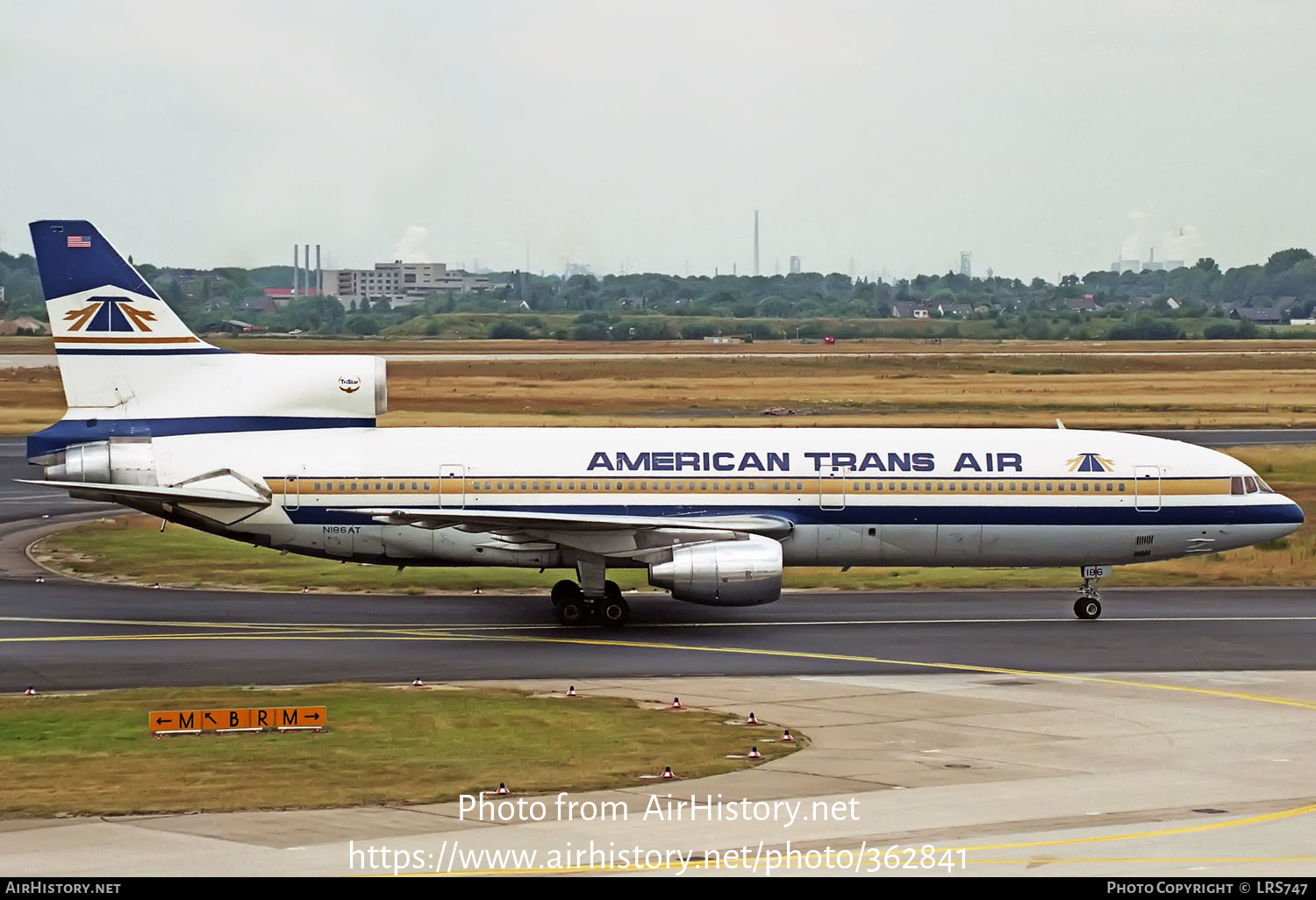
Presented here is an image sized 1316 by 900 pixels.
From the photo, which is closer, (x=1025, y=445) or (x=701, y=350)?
(x=1025, y=445)

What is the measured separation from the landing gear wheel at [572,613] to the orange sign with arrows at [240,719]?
1131cm

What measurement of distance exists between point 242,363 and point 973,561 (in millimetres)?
17355

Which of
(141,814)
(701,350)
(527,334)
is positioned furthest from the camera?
(527,334)

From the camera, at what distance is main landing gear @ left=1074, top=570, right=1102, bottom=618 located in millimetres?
36938

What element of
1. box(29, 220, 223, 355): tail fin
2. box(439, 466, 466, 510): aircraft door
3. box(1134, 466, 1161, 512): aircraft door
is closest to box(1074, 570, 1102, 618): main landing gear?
box(1134, 466, 1161, 512): aircraft door

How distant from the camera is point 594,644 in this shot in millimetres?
33781

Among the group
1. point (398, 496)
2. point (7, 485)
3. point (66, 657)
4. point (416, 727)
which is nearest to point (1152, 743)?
point (416, 727)

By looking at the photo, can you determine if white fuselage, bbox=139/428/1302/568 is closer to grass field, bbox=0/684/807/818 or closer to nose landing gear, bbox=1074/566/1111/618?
nose landing gear, bbox=1074/566/1111/618

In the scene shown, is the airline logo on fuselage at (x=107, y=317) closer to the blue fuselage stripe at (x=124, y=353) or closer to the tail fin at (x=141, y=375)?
the tail fin at (x=141, y=375)

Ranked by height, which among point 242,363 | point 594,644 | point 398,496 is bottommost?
point 594,644

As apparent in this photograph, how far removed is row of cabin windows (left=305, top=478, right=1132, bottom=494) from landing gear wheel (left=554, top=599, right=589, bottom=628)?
2.60 meters

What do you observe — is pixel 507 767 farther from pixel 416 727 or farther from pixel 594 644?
pixel 594 644

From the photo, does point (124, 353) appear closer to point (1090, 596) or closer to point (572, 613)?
point (572, 613)

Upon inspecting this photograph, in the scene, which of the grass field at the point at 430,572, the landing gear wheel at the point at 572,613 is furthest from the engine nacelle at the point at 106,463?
the landing gear wheel at the point at 572,613
